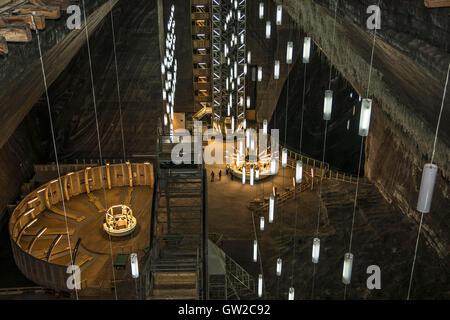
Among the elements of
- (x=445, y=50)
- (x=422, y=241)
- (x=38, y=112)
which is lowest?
(x=422, y=241)

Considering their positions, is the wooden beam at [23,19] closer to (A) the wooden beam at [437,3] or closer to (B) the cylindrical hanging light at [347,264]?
(A) the wooden beam at [437,3]

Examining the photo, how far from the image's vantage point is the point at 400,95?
22.9 feet

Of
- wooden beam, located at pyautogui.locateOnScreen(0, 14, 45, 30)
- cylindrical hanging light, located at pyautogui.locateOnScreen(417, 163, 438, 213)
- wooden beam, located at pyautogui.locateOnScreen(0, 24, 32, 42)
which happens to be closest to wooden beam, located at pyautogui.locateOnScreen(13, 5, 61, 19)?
wooden beam, located at pyautogui.locateOnScreen(0, 14, 45, 30)

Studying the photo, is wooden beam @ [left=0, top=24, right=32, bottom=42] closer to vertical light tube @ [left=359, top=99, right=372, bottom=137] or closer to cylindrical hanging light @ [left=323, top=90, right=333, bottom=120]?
cylindrical hanging light @ [left=323, top=90, right=333, bottom=120]

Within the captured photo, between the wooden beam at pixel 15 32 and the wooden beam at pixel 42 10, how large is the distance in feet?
1.68

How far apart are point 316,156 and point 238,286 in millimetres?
7293

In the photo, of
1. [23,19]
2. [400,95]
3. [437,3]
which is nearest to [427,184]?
[437,3]

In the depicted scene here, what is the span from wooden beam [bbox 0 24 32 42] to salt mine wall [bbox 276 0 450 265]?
372 cm

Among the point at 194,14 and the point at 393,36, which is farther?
the point at 194,14

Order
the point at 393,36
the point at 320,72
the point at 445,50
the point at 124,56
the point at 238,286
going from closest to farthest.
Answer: the point at 445,50 → the point at 393,36 → the point at 238,286 → the point at 124,56 → the point at 320,72

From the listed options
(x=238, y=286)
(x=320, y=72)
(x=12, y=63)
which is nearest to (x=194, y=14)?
(x=320, y=72)

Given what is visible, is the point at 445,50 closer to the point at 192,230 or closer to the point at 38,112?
the point at 192,230

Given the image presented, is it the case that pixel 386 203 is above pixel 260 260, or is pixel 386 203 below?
above

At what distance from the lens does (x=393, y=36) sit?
4676 millimetres
